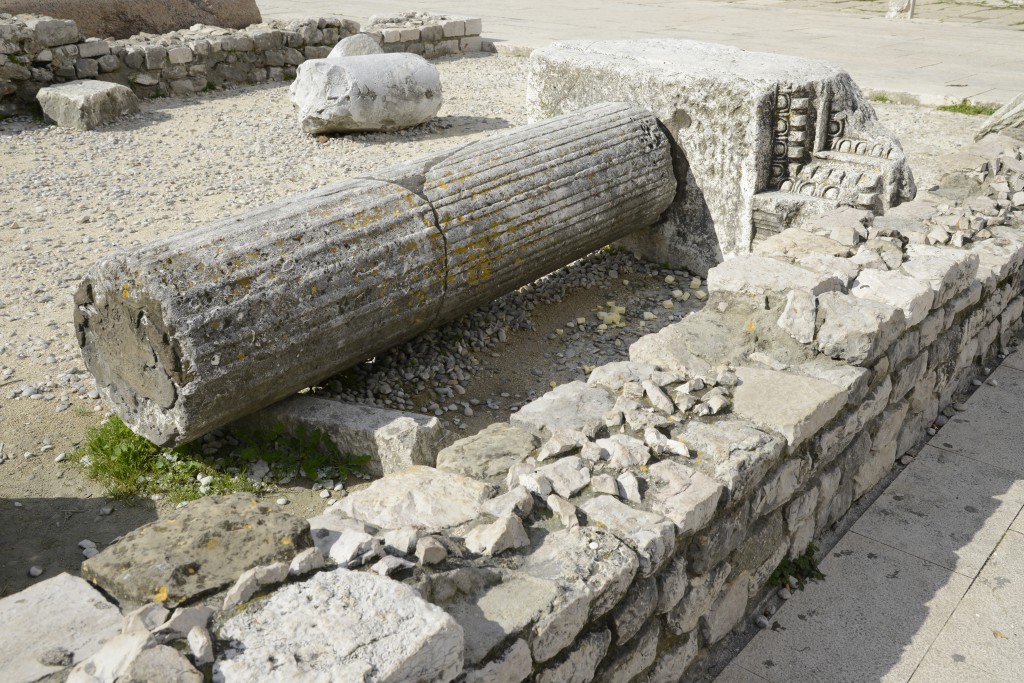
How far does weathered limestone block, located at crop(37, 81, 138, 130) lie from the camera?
907 cm

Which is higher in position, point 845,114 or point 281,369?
point 845,114

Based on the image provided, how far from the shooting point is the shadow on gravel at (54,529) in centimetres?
335

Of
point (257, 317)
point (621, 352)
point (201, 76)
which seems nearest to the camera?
point (257, 317)

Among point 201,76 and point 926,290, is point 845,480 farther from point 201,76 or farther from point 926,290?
point 201,76

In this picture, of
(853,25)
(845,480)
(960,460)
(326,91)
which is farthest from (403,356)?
(853,25)

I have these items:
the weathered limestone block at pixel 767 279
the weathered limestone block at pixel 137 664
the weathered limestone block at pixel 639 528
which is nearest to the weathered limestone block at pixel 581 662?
the weathered limestone block at pixel 639 528

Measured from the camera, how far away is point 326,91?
28.4 feet

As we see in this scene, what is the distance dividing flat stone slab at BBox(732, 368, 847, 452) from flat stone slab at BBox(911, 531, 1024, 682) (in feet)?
2.63

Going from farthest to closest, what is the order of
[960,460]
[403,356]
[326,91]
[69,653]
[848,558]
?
[326,91], [403,356], [960,460], [848,558], [69,653]

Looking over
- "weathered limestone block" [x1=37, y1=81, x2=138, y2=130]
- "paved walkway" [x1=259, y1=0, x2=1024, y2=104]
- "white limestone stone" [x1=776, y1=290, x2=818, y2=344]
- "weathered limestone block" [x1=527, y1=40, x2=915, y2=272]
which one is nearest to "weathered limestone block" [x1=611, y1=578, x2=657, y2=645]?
"white limestone stone" [x1=776, y1=290, x2=818, y2=344]

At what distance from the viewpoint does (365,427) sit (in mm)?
3859

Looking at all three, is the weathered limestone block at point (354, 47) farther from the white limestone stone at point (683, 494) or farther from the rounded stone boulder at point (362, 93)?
the white limestone stone at point (683, 494)

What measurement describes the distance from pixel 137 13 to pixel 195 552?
1112 cm

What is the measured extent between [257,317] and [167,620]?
6.00 ft
